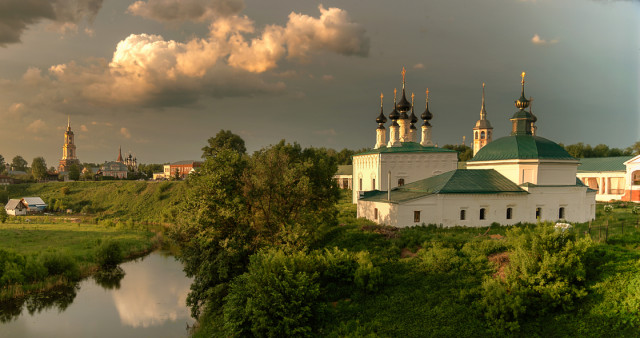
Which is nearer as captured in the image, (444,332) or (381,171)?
(444,332)

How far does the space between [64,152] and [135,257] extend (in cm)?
11355

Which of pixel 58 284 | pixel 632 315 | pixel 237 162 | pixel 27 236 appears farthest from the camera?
pixel 27 236

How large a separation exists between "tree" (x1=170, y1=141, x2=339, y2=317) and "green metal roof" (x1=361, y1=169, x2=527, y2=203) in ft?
23.2

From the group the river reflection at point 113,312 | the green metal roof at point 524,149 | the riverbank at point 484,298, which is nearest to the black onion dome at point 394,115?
the green metal roof at point 524,149

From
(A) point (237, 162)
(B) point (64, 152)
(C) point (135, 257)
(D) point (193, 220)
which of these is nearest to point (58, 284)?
(C) point (135, 257)

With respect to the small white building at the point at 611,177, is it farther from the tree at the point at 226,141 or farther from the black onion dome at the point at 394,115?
the tree at the point at 226,141

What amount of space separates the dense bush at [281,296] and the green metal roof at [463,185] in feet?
36.0

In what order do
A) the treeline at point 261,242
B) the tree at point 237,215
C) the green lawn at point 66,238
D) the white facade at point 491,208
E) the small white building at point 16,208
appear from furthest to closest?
the small white building at point 16,208 < the green lawn at point 66,238 < the white facade at point 491,208 < the tree at point 237,215 < the treeline at point 261,242

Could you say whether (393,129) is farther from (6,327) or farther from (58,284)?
(6,327)

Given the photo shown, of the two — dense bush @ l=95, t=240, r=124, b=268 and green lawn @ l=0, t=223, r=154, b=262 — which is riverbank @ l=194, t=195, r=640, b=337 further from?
green lawn @ l=0, t=223, r=154, b=262

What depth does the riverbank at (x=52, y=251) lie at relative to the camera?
24.8m

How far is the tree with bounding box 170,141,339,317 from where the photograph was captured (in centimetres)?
2069

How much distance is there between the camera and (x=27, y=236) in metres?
37.5

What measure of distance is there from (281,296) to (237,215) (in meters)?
7.49
